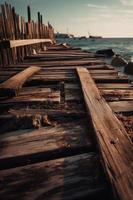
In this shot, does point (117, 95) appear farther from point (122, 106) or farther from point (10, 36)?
point (10, 36)

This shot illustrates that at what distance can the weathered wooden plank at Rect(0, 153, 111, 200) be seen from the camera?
4.66ft

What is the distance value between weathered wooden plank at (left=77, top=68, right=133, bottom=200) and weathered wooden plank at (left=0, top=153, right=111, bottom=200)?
9cm

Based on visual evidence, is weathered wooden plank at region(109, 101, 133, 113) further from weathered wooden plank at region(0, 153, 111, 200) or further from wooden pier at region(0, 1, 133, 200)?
weathered wooden plank at region(0, 153, 111, 200)

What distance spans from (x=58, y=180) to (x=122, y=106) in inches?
64.5

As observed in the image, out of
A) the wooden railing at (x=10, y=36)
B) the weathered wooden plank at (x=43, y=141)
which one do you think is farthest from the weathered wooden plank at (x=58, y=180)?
the wooden railing at (x=10, y=36)

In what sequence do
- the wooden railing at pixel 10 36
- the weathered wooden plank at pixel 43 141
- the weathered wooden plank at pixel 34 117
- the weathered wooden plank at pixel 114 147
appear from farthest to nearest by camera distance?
the wooden railing at pixel 10 36, the weathered wooden plank at pixel 34 117, the weathered wooden plank at pixel 43 141, the weathered wooden plank at pixel 114 147

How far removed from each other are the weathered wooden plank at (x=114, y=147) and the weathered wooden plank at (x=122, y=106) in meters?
0.16

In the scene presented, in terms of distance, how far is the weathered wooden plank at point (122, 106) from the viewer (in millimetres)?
2859

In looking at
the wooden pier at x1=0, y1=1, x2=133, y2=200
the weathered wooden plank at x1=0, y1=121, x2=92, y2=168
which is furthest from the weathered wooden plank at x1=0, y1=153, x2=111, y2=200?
the weathered wooden plank at x1=0, y1=121, x2=92, y2=168

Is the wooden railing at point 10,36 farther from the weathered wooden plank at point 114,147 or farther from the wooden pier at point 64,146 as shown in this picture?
the weathered wooden plank at point 114,147

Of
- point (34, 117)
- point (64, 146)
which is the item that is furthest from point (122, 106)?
point (64, 146)

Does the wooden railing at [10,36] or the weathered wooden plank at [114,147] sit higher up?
the wooden railing at [10,36]

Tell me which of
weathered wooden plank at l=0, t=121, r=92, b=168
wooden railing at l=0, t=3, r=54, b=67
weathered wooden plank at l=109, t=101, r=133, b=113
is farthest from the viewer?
wooden railing at l=0, t=3, r=54, b=67

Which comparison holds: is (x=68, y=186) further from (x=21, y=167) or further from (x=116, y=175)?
(x=21, y=167)
